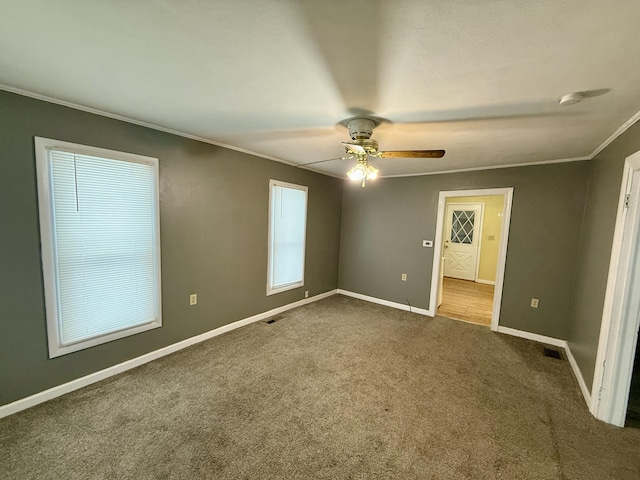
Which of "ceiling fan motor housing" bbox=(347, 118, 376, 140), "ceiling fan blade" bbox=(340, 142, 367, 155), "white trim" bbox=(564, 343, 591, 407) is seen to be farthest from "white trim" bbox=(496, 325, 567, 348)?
"ceiling fan motor housing" bbox=(347, 118, 376, 140)

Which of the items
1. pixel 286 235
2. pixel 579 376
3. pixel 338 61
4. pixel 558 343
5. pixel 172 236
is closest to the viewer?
pixel 338 61

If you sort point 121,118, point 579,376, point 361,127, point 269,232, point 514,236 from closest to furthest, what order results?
point 361,127 → point 121,118 → point 579,376 → point 514,236 → point 269,232

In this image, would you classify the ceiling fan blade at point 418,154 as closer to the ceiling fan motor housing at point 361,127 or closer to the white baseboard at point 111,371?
the ceiling fan motor housing at point 361,127

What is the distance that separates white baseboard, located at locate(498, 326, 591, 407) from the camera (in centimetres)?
230

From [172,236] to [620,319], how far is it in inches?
154

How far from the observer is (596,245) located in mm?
2484

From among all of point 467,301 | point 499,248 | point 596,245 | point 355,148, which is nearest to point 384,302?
point 467,301

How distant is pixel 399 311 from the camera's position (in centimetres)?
434

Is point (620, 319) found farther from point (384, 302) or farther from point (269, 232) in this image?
point (269, 232)

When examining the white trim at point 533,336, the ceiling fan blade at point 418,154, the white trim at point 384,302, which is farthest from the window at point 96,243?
the white trim at point 533,336

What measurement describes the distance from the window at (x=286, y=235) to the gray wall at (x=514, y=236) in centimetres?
126

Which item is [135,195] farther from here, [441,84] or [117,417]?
[441,84]

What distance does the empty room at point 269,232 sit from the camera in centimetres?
119

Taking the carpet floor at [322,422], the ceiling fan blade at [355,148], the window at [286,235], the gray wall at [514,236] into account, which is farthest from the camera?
the window at [286,235]
